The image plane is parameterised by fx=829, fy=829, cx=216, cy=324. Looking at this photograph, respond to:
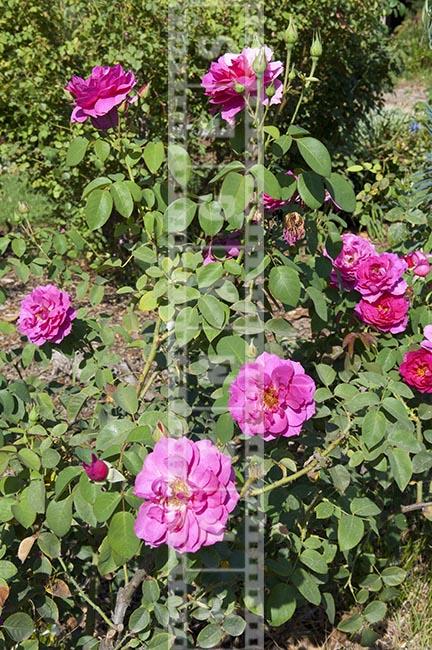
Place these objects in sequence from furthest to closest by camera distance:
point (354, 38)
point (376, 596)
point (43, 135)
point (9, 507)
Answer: point (354, 38), point (43, 135), point (376, 596), point (9, 507)

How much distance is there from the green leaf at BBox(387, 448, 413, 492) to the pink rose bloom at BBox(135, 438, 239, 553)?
31 centimetres

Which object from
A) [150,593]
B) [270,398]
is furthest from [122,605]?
[270,398]

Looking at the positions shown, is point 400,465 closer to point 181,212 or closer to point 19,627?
point 181,212

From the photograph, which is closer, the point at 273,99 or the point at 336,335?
the point at 273,99

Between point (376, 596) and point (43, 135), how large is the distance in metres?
2.57

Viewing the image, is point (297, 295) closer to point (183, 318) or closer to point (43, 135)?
point (183, 318)

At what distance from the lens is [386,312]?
1429 millimetres

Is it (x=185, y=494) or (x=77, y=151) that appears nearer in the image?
(x=185, y=494)

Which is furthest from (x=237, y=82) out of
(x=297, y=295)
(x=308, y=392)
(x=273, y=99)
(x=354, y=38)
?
(x=354, y=38)

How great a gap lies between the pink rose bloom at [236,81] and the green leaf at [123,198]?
0.62 ft

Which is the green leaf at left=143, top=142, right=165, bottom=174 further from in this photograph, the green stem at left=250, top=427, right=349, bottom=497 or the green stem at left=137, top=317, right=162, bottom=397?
the green stem at left=250, top=427, right=349, bottom=497

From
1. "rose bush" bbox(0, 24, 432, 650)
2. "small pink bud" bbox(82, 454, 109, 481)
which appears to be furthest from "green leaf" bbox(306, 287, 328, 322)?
"small pink bud" bbox(82, 454, 109, 481)

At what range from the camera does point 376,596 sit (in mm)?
1645

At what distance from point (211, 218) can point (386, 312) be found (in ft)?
1.40
